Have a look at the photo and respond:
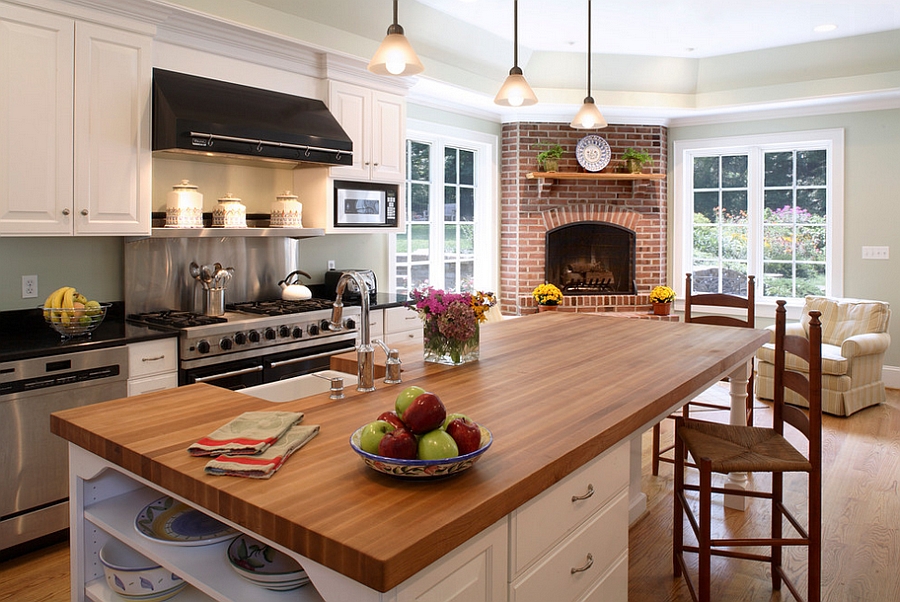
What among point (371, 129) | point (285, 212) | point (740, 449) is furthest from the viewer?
point (371, 129)

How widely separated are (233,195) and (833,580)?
11.7 feet

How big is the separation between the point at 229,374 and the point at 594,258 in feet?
14.9

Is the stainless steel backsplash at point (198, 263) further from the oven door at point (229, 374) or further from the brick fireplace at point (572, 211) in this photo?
the brick fireplace at point (572, 211)

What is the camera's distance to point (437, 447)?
1345 mm

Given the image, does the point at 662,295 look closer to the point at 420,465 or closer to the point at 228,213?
the point at 228,213

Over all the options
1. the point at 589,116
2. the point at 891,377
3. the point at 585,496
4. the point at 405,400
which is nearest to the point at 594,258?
the point at 891,377

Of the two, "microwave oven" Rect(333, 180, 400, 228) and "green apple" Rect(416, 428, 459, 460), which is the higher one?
"microwave oven" Rect(333, 180, 400, 228)

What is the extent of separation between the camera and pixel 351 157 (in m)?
4.34

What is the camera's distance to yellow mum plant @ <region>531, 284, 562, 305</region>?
21.4 feet

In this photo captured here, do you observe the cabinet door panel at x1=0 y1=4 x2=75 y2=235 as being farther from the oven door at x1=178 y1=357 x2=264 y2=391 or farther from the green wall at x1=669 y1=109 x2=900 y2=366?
the green wall at x1=669 y1=109 x2=900 y2=366

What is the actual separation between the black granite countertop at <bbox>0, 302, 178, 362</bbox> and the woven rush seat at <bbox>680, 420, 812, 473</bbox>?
2421mm

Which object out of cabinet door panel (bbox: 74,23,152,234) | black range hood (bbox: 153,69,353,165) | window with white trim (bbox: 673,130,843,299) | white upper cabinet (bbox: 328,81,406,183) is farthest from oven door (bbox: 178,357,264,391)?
window with white trim (bbox: 673,130,843,299)

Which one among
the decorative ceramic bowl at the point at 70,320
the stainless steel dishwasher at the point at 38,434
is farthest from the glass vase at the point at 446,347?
the decorative ceramic bowl at the point at 70,320

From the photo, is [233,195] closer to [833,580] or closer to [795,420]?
[795,420]
